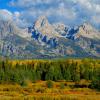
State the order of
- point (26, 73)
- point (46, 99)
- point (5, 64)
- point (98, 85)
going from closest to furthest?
point (46, 99) < point (98, 85) < point (26, 73) < point (5, 64)

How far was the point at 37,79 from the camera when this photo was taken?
180 m

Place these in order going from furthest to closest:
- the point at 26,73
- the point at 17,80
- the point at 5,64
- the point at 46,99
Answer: the point at 5,64
the point at 26,73
the point at 17,80
the point at 46,99

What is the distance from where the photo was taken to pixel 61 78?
18112cm

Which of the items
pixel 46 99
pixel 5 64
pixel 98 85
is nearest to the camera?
pixel 46 99

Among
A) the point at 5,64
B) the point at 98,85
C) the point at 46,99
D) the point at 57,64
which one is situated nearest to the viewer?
the point at 46,99

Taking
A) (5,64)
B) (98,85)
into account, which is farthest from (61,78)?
(98,85)

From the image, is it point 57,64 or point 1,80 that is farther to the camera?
point 57,64

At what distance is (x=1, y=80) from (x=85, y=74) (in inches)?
1756

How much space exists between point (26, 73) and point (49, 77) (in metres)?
14.5

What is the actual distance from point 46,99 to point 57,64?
13266 centimetres

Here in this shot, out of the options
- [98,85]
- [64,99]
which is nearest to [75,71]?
[98,85]

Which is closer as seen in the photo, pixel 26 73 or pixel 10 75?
pixel 10 75

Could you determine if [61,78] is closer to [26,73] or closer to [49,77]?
[49,77]

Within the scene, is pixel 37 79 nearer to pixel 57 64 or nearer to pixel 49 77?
pixel 49 77
